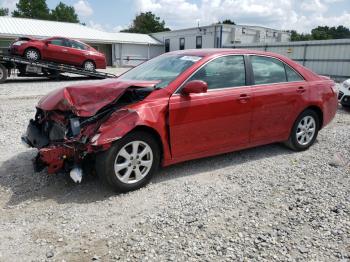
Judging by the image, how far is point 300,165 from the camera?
486 cm

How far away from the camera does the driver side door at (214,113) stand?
403 centimetres

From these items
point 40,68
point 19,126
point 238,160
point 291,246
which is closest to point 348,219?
point 291,246

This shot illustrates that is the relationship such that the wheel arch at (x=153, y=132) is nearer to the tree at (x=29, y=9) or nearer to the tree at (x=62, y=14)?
the tree at (x=29, y=9)

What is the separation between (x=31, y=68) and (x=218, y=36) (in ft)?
70.6

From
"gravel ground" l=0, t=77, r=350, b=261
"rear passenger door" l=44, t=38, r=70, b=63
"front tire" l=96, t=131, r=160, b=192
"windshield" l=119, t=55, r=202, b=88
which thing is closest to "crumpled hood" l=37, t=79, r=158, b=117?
"windshield" l=119, t=55, r=202, b=88

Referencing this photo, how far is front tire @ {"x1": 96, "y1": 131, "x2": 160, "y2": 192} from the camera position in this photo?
3.58 meters

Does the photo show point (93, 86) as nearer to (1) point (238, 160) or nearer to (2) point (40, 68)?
(1) point (238, 160)

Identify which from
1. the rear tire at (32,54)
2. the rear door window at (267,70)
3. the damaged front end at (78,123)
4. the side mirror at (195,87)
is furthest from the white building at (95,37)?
the side mirror at (195,87)

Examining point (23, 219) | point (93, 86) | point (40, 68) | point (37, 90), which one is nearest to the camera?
point (23, 219)

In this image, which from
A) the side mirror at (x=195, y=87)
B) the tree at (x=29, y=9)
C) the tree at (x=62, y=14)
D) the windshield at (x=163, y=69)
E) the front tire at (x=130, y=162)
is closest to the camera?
the front tire at (x=130, y=162)

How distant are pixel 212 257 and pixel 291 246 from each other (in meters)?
0.74

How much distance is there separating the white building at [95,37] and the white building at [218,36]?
2.36m

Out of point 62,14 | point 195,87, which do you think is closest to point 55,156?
point 195,87

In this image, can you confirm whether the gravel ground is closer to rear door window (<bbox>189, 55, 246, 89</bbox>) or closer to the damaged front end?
the damaged front end
